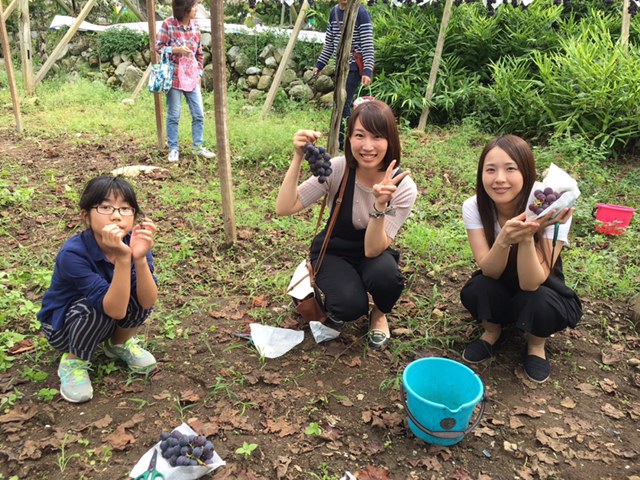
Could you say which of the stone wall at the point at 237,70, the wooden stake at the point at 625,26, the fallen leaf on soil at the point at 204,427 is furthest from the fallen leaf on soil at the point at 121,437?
the stone wall at the point at 237,70

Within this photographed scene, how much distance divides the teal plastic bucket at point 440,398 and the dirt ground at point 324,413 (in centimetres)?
14

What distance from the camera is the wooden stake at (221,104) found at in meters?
3.20

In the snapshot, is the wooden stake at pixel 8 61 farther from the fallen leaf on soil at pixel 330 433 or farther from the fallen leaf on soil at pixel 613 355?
the fallen leaf on soil at pixel 613 355

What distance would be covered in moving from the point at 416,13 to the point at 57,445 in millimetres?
8544

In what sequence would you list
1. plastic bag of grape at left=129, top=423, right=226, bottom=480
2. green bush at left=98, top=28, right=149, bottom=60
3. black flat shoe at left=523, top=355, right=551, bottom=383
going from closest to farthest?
plastic bag of grape at left=129, top=423, right=226, bottom=480
black flat shoe at left=523, top=355, right=551, bottom=383
green bush at left=98, top=28, right=149, bottom=60

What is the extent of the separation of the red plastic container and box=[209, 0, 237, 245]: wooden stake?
3.34 metres

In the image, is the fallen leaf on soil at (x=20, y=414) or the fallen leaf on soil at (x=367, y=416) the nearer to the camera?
the fallen leaf on soil at (x=20, y=414)

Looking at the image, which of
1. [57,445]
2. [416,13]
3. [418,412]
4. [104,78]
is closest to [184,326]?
[57,445]

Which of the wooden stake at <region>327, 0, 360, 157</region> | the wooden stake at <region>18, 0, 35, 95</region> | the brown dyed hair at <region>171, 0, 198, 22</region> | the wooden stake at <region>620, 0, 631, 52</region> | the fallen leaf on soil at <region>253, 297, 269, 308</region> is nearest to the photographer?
the fallen leaf on soil at <region>253, 297, 269, 308</region>

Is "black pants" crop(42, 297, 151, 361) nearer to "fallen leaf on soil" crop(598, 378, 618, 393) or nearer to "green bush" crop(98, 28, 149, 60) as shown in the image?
"fallen leaf on soil" crop(598, 378, 618, 393)

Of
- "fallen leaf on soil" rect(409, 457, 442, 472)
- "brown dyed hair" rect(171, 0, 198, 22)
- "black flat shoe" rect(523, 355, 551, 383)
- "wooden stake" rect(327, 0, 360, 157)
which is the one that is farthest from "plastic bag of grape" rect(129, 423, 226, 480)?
"brown dyed hair" rect(171, 0, 198, 22)

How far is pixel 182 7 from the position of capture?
18.2ft

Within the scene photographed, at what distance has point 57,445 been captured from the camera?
211 centimetres

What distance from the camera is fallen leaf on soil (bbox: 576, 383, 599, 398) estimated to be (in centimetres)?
263
